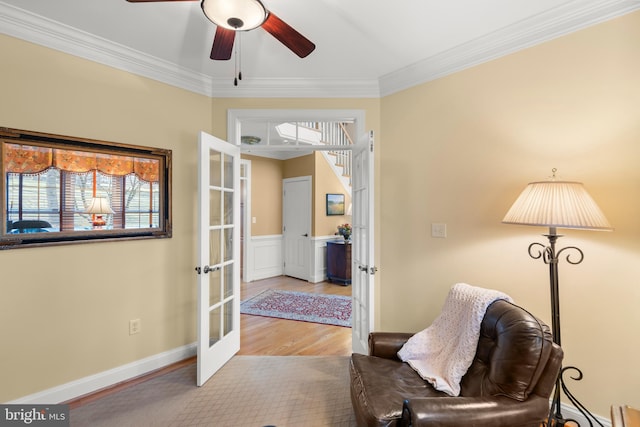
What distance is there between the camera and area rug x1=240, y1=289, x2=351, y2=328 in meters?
3.70

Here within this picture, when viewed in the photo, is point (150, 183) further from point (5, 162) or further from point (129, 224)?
point (5, 162)

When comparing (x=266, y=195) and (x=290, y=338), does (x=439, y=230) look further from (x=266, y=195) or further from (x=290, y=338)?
(x=266, y=195)

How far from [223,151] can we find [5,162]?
1368 mm

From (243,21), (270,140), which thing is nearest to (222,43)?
(243,21)

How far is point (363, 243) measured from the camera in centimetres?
253

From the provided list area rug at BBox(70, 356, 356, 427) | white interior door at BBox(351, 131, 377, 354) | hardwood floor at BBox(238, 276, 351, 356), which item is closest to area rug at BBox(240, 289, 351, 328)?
hardwood floor at BBox(238, 276, 351, 356)

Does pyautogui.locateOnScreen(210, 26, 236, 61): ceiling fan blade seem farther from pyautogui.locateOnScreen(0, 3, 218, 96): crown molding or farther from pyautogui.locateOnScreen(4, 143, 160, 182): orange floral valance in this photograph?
pyautogui.locateOnScreen(4, 143, 160, 182): orange floral valance

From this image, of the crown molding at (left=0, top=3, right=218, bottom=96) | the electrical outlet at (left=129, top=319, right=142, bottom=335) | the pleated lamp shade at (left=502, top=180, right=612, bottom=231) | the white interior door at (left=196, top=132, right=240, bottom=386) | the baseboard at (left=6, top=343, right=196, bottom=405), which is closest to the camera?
the pleated lamp shade at (left=502, top=180, right=612, bottom=231)

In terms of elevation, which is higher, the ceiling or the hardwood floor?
the ceiling

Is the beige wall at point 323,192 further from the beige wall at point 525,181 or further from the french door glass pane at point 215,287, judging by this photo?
the french door glass pane at point 215,287

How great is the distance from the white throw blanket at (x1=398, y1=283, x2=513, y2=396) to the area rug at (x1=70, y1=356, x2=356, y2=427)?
24.2 inches

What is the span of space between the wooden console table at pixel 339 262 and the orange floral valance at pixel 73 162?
→ 131 inches

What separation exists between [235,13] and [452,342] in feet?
7.02

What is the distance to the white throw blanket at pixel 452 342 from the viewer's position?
1612 mm
